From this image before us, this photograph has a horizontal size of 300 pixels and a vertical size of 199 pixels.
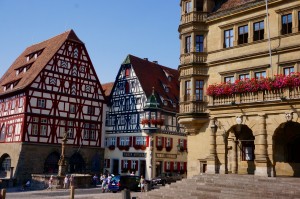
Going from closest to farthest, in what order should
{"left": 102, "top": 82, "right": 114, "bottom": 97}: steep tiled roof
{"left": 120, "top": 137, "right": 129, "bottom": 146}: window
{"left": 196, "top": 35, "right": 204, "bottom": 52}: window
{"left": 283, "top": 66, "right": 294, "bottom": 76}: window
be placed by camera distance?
{"left": 283, "top": 66, "right": 294, "bottom": 76}: window, {"left": 196, "top": 35, "right": 204, "bottom": 52}: window, {"left": 120, "top": 137, "right": 129, "bottom": 146}: window, {"left": 102, "top": 82, "right": 114, "bottom": 97}: steep tiled roof

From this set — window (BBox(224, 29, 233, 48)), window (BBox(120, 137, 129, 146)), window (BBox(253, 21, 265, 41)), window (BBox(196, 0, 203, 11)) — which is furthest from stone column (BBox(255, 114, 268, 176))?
window (BBox(120, 137, 129, 146))

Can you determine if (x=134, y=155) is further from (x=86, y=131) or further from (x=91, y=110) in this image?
(x=91, y=110)

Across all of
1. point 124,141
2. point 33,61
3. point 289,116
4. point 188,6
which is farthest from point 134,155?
point 289,116

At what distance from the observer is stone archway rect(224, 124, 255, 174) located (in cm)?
2628

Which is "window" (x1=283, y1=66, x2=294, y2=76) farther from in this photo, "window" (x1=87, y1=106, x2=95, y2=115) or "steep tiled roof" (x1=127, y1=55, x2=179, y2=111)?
"window" (x1=87, y1=106, x2=95, y2=115)

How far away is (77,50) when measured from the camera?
54094 mm

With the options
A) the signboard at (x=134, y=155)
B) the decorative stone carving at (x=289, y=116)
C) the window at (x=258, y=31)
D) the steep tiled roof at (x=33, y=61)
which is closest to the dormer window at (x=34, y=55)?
the steep tiled roof at (x=33, y=61)

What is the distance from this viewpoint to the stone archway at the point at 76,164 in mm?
51925

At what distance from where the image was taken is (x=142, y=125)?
174ft

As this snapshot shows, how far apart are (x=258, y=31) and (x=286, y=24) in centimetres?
210

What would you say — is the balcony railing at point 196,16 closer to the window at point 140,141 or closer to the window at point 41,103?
the window at point 140,141

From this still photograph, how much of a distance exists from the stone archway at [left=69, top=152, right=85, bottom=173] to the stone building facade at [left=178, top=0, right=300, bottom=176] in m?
26.8

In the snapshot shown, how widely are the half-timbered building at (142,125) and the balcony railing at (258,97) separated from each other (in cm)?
2734

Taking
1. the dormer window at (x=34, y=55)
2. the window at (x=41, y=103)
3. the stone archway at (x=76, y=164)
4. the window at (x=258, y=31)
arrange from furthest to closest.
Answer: the dormer window at (x=34, y=55), the stone archway at (x=76, y=164), the window at (x=41, y=103), the window at (x=258, y=31)
